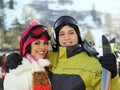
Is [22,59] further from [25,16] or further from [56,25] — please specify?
A: [25,16]

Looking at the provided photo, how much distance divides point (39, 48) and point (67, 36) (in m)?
0.48

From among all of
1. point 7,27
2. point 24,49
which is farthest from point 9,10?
point 24,49

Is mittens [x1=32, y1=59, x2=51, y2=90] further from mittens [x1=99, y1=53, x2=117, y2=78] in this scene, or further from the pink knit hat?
mittens [x1=99, y1=53, x2=117, y2=78]

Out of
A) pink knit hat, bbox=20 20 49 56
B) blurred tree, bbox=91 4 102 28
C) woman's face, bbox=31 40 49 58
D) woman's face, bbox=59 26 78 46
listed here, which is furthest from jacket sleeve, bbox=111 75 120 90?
blurred tree, bbox=91 4 102 28

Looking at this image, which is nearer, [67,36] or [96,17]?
[67,36]

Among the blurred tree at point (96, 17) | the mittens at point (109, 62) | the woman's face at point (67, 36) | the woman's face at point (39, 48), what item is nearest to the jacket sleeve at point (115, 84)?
the mittens at point (109, 62)

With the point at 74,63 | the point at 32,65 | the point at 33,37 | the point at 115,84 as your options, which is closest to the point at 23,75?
the point at 32,65

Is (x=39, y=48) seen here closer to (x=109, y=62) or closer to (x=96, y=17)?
(x=109, y=62)

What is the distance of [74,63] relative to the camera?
14.0 feet

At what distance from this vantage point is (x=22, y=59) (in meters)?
4.75

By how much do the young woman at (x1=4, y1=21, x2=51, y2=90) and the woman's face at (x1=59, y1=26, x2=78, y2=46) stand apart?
318 mm

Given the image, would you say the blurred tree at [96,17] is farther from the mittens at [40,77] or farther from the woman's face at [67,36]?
the woman's face at [67,36]

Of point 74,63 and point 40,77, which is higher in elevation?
point 74,63

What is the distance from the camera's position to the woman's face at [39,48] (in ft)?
15.5
